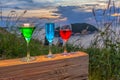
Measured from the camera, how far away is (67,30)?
297cm

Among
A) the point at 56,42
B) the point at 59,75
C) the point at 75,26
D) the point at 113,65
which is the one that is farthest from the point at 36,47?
the point at 59,75

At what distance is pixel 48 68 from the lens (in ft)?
9.84

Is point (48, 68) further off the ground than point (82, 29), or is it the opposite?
point (82, 29)

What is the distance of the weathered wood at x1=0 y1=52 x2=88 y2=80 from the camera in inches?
110

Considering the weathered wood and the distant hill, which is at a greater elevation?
the distant hill

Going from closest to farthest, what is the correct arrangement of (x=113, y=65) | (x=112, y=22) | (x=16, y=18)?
(x=113, y=65) → (x=112, y=22) → (x=16, y=18)

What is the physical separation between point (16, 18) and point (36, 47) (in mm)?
501

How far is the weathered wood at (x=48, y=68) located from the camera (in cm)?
280

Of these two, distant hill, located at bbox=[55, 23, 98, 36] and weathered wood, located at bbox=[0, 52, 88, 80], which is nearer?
weathered wood, located at bbox=[0, 52, 88, 80]

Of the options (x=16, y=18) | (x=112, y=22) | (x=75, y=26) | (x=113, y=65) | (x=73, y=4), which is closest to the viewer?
(x=113, y=65)

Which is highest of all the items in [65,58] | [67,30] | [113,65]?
[67,30]

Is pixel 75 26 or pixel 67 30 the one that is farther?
pixel 75 26

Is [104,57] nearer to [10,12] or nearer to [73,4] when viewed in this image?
[10,12]

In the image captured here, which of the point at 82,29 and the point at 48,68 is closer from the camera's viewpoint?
the point at 48,68
